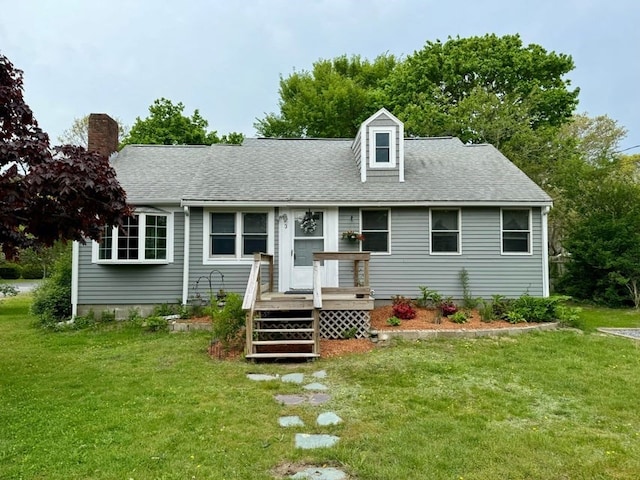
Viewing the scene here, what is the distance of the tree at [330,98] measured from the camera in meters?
24.0

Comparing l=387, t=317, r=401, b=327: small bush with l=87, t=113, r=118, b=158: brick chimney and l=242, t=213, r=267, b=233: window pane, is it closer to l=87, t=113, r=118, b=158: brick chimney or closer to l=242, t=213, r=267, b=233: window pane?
l=242, t=213, r=267, b=233: window pane

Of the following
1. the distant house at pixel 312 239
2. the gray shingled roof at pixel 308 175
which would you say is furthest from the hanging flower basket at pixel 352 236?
the gray shingled roof at pixel 308 175

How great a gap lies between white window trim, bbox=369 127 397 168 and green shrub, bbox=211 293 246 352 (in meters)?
5.66

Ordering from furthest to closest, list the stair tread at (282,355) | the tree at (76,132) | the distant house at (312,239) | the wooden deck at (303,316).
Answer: the tree at (76,132)
the distant house at (312,239)
the wooden deck at (303,316)
the stair tread at (282,355)

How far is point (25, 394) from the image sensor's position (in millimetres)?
5039

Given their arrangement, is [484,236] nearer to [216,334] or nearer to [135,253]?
[216,334]

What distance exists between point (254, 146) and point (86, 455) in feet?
35.6

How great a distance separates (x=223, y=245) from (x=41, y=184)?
18.3 feet

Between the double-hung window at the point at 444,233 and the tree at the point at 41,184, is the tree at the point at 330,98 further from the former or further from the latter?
the tree at the point at 41,184

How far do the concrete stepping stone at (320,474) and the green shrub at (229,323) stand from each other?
4.11 m

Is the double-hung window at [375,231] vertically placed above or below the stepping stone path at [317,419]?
above

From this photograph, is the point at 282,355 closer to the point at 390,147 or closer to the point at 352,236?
the point at 352,236

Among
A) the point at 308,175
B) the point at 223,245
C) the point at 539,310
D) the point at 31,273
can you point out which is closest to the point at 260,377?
the point at 223,245

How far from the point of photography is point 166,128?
21938 mm
